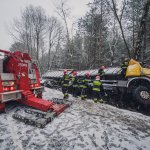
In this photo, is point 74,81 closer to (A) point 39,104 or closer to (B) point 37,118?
(A) point 39,104

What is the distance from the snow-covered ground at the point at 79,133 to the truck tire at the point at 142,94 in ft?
3.91

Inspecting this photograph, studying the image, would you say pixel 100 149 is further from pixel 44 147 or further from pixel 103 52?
pixel 103 52

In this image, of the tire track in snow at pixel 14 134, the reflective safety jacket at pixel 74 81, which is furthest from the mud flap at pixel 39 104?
the reflective safety jacket at pixel 74 81

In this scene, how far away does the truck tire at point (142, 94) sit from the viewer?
22.7 ft

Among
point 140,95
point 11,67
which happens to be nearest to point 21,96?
point 11,67

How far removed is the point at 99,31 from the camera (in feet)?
73.7

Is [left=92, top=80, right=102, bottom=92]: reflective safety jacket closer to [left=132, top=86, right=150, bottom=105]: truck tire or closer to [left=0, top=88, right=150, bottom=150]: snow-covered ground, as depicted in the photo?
[left=132, top=86, right=150, bottom=105]: truck tire

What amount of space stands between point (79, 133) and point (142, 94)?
3.89 metres

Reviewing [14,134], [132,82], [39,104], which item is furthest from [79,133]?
[132,82]

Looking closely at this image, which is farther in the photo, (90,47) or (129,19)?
(90,47)

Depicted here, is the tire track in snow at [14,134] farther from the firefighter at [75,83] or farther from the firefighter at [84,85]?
the firefighter at [75,83]

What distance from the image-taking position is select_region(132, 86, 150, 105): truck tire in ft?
22.7

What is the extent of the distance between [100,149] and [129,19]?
20.7 m

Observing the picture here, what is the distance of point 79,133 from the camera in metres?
4.45
